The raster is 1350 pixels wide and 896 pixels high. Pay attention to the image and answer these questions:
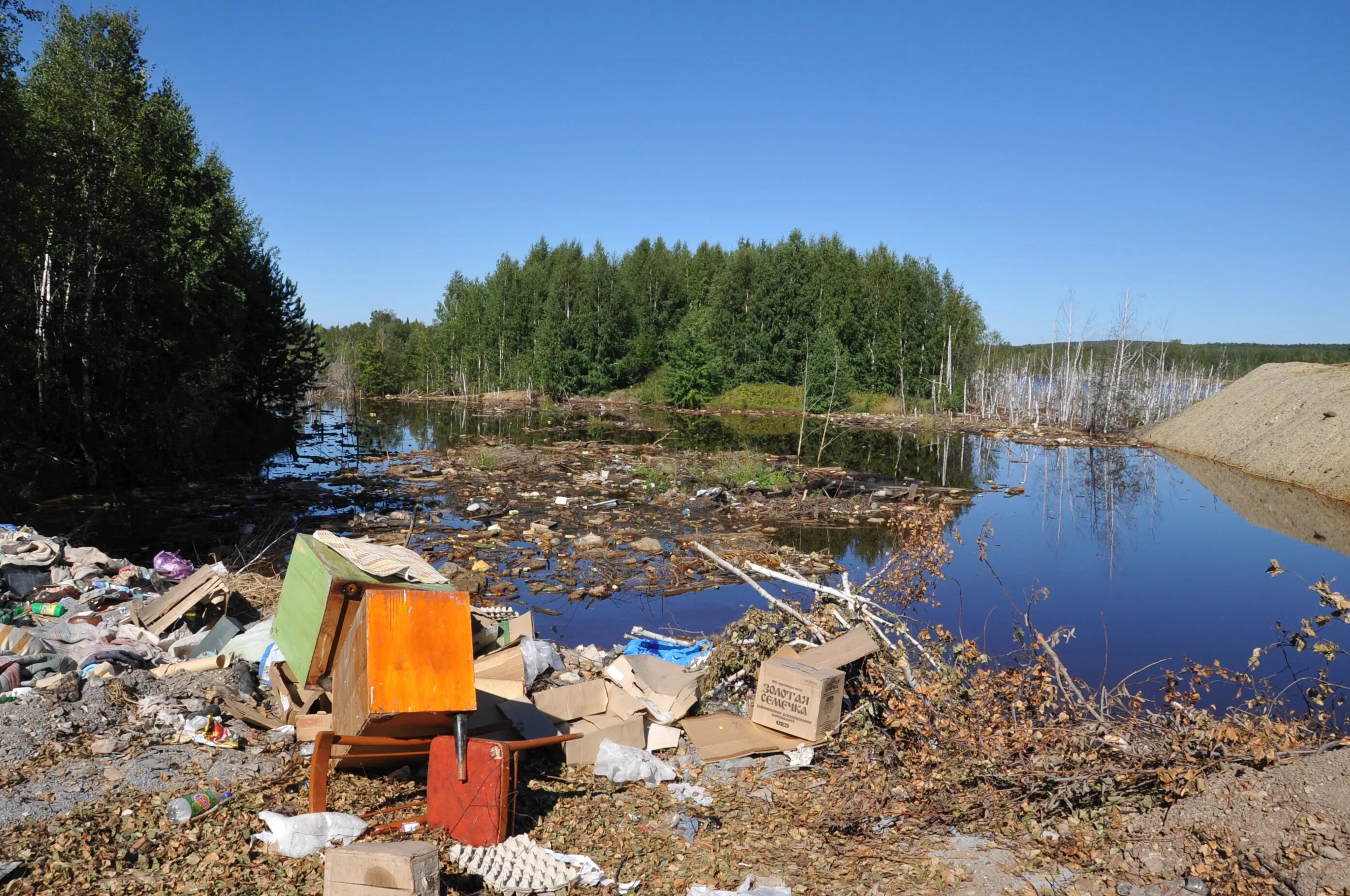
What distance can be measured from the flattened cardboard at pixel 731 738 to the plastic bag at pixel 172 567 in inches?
272

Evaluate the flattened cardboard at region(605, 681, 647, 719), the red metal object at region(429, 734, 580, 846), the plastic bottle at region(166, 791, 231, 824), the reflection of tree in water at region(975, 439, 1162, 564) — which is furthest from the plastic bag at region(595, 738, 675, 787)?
the reflection of tree in water at region(975, 439, 1162, 564)

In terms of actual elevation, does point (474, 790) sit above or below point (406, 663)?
below

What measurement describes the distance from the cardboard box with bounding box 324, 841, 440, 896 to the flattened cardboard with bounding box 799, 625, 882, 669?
132 inches

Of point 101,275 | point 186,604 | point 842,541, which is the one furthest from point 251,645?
point 101,275

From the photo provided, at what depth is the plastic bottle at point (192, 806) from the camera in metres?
4.52

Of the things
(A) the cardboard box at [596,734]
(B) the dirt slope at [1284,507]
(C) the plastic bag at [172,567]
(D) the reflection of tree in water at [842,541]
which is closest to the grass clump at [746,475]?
(D) the reflection of tree in water at [842,541]

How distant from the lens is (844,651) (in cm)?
636

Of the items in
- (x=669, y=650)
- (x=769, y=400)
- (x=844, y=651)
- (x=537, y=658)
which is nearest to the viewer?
(x=844, y=651)

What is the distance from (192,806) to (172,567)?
6386mm

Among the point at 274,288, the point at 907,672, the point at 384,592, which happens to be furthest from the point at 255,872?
the point at 274,288

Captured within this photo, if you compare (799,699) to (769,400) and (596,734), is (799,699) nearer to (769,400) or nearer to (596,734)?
(596,734)

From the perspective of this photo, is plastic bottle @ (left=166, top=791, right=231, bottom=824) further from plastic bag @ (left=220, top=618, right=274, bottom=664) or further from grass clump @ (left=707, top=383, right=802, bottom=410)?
grass clump @ (left=707, top=383, right=802, bottom=410)

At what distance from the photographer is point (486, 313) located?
66.9 meters

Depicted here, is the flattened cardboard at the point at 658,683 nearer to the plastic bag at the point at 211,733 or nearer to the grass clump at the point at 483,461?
the plastic bag at the point at 211,733
